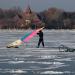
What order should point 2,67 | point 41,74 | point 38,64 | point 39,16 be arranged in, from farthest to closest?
1. point 39,16
2. point 38,64
3. point 2,67
4. point 41,74

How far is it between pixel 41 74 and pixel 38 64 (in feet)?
8.73

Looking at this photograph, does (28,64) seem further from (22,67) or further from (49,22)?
(49,22)

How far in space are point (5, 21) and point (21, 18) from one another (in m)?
4.63

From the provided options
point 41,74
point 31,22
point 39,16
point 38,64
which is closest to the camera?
point 41,74

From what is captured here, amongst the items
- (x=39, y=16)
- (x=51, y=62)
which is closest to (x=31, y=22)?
(x=39, y=16)

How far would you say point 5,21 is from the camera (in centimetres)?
9744

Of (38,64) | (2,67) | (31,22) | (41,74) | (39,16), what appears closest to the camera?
(41,74)

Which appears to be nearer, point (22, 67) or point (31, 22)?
point (22, 67)

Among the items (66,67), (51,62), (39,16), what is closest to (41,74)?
(66,67)

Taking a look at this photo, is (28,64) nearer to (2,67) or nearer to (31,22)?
(2,67)

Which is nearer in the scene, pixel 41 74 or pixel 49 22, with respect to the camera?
pixel 41 74

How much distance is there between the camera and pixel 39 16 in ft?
319

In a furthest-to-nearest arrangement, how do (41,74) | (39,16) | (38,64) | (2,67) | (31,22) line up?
(39,16), (31,22), (38,64), (2,67), (41,74)

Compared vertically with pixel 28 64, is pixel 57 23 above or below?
below
